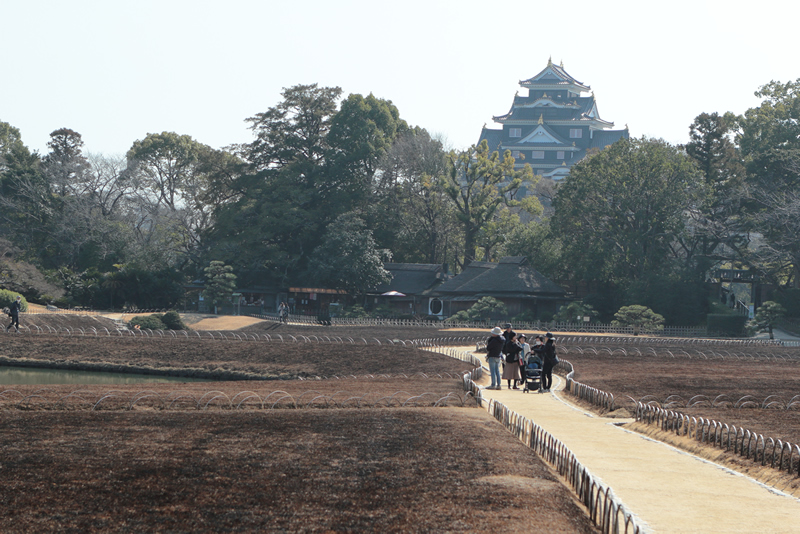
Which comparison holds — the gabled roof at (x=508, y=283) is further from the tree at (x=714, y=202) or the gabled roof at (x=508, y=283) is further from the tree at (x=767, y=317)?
the tree at (x=767, y=317)

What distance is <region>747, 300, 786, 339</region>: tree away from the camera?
53.2 m

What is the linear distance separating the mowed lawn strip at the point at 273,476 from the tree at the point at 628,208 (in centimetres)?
4670

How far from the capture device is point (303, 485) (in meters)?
11.5

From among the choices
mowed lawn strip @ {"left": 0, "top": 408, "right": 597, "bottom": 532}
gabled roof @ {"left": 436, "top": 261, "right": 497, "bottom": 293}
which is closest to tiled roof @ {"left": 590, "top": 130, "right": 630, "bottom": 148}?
gabled roof @ {"left": 436, "top": 261, "right": 497, "bottom": 293}

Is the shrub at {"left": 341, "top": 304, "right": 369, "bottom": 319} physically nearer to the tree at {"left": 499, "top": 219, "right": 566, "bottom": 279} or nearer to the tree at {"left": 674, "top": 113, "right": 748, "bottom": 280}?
the tree at {"left": 499, "top": 219, "right": 566, "bottom": 279}

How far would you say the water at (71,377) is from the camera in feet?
99.9

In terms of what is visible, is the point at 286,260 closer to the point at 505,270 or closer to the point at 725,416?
the point at 505,270

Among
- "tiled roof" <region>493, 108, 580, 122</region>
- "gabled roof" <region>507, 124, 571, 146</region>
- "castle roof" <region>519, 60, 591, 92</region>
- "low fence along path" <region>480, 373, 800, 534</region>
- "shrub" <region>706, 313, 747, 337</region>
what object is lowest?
"low fence along path" <region>480, 373, 800, 534</region>

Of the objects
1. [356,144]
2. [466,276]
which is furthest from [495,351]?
[356,144]

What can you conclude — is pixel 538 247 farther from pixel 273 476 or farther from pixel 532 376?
pixel 273 476

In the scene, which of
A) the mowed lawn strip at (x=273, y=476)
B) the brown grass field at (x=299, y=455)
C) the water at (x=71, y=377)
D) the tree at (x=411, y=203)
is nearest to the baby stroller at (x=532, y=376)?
the brown grass field at (x=299, y=455)

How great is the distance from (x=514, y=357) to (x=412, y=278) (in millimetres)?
46349

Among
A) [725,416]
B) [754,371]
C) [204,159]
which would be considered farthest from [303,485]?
[204,159]

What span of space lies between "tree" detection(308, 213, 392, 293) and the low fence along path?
50.4 metres
